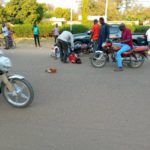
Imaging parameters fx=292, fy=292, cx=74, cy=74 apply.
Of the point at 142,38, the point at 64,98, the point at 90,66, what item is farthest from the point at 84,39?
the point at 64,98

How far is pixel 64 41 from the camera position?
38.2 ft

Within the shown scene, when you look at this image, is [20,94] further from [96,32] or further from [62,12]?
[62,12]

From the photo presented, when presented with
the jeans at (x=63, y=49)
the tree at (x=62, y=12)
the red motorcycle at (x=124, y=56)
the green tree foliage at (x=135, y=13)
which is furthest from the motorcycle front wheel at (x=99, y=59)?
the tree at (x=62, y=12)

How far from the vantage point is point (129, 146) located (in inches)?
157

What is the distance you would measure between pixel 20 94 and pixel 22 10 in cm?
3197

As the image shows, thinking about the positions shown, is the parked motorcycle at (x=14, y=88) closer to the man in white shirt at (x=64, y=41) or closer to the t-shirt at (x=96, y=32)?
the man in white shirt at (x=64, y=41)

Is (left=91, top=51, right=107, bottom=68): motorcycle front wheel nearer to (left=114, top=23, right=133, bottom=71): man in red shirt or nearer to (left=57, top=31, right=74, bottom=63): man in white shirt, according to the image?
(left=114, top=23, right=133, bottom=71): man in red shirt

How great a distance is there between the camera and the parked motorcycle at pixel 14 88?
5582mm

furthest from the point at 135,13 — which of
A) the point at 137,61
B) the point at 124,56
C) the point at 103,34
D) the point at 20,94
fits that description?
the point at 20,94

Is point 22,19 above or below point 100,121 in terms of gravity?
below

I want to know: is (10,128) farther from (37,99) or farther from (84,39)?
(84,39)

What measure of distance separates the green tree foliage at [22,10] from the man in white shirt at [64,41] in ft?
Result: 82.8

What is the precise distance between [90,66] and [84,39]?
5.98 meters

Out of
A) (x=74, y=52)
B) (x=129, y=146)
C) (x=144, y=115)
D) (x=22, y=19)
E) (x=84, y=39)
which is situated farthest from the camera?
(x=22, y=19)
